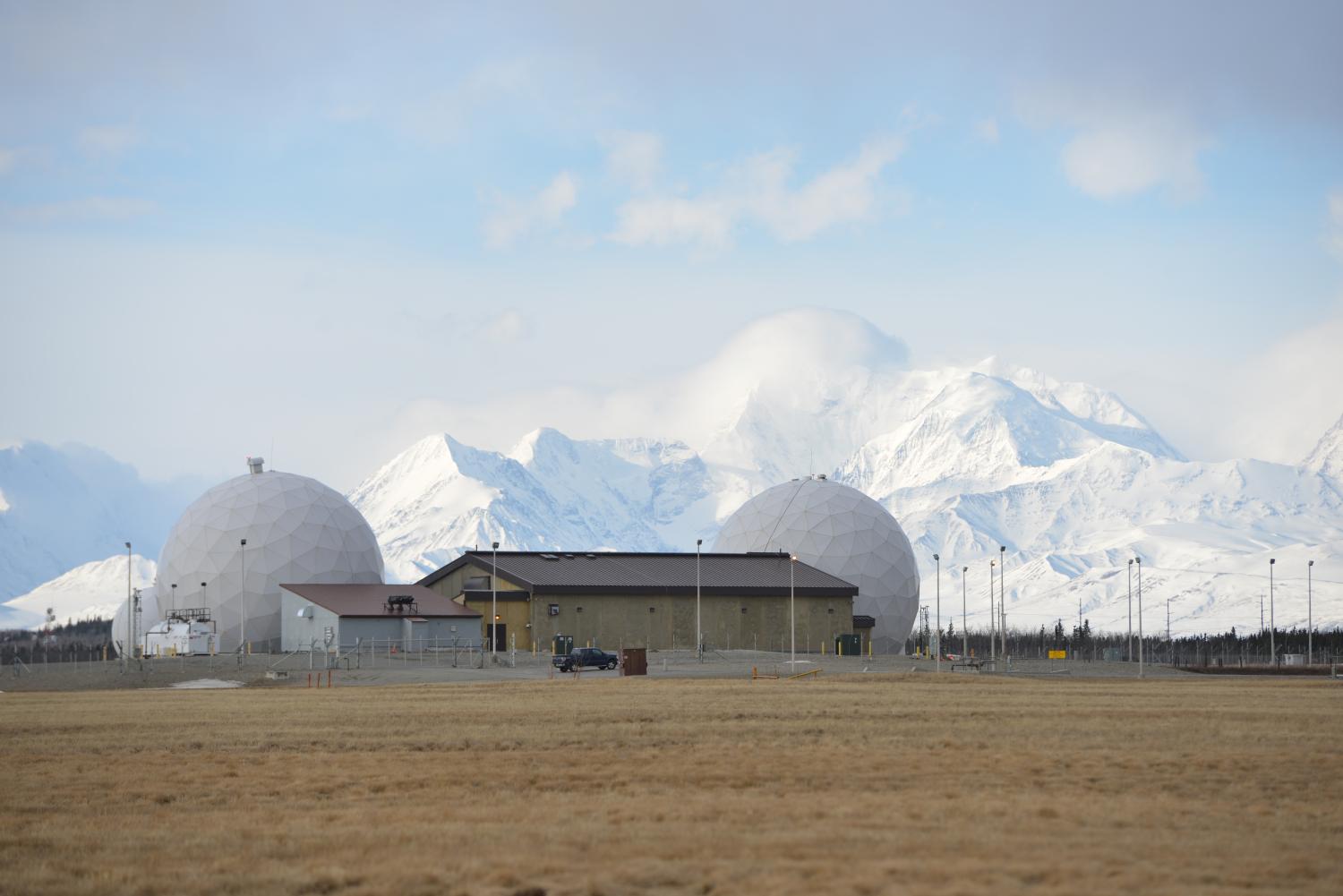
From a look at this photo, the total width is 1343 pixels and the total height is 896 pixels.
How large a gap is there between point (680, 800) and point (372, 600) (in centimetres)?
6766

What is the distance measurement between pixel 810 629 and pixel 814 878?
7572cm

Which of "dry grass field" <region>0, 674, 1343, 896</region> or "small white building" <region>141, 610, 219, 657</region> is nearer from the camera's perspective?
"dry grass field" <region>0, 674, 1343, 896</region>

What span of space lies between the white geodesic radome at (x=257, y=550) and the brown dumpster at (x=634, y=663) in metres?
33.1

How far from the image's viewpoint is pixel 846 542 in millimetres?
101812

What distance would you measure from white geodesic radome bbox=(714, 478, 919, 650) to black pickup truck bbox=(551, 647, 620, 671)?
33.3 meters

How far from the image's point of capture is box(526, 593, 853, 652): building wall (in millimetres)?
86625

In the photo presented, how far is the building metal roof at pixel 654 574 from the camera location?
87875mm

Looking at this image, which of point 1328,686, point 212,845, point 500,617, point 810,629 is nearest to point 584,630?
point 500,617

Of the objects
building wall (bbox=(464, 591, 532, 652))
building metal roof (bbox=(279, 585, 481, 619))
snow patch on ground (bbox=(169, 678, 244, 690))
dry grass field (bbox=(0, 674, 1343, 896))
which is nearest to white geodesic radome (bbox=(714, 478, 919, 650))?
building wall (bbox=(464, 591, 532, 652))

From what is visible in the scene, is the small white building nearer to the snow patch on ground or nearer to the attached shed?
the attached shed

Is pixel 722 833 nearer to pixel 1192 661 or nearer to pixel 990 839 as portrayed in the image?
pixel 990 839

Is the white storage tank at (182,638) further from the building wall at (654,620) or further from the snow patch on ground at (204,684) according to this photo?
the snow patch on ground at (204,684)

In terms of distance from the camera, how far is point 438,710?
1515 inches

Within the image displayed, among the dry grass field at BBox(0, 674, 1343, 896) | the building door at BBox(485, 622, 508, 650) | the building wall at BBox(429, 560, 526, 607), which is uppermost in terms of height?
the building wall at BBox(429, 560, 526, 607)
